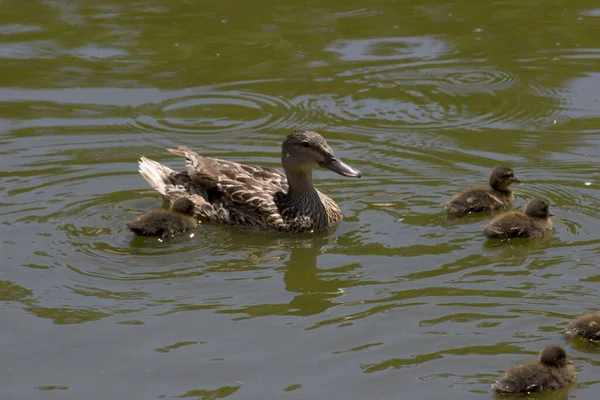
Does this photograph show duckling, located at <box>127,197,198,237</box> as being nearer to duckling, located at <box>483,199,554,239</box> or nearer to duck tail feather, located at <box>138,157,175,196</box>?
duck tail feather, located at <box>138,157,175,196</box>

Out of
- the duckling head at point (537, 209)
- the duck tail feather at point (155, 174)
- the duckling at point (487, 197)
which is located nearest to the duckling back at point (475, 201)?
the duckling at point (487, 197)

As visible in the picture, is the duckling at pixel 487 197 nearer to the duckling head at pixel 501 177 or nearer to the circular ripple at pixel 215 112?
the duckling head at pixel 501 177

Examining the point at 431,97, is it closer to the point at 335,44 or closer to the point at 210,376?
the point at 335,44

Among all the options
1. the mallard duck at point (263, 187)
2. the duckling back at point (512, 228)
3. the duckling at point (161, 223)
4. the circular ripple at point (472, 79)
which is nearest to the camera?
the duckling back at point (512, 228)

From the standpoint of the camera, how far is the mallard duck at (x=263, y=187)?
27.4 ft

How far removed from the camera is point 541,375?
19.0ft

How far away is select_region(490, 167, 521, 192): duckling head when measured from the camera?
8398 mm

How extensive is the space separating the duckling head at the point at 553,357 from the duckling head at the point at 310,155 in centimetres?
273

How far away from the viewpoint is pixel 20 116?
10336 mm

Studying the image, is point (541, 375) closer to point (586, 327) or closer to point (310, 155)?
point (586, 327)

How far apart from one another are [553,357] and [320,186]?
3506 millimetres

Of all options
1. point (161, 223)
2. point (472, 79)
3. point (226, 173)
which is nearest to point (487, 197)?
point (226, 173)

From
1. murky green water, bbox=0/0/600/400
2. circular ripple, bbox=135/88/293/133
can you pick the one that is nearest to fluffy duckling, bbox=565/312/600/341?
murky green water, bbox=0/0/600/400

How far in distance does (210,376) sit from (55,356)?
82 centimetres
